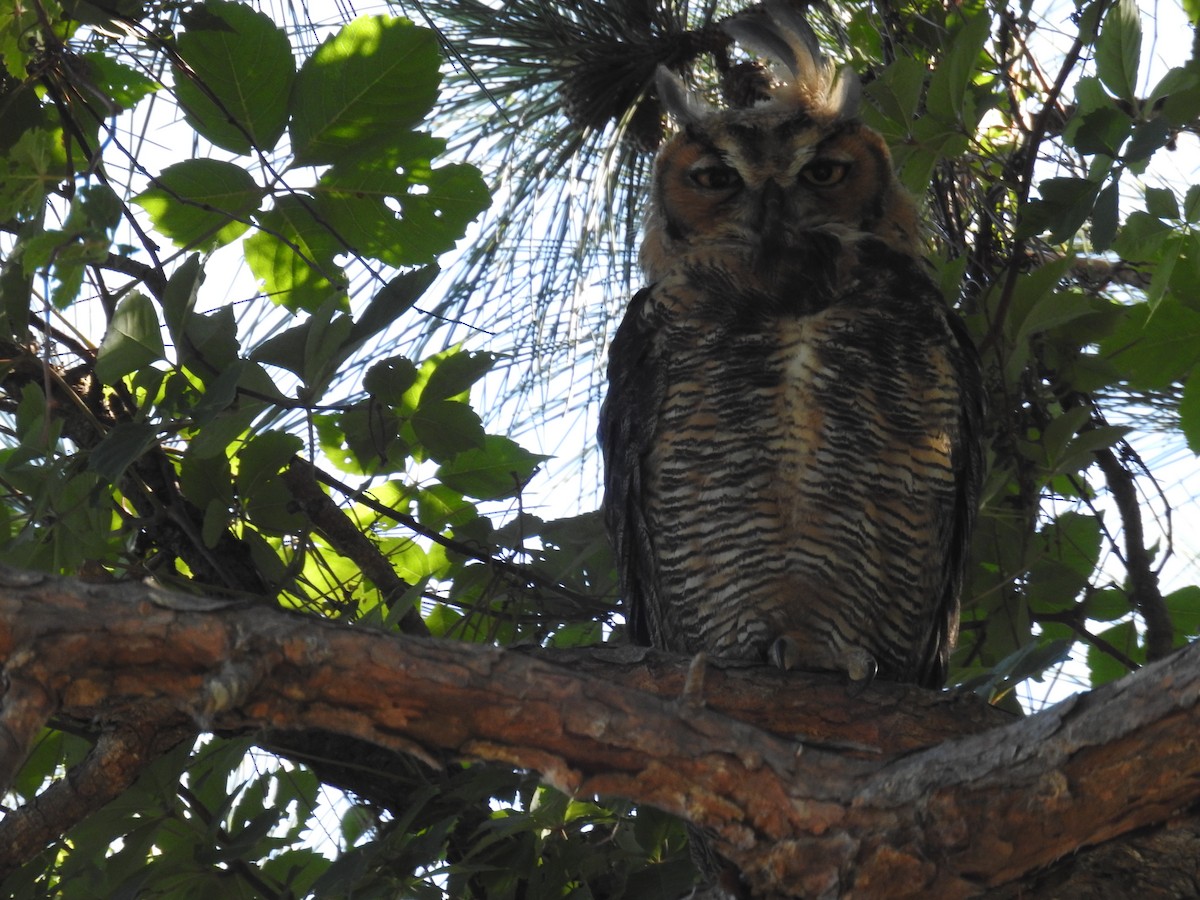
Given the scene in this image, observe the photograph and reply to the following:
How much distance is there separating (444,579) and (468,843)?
1.78 feet

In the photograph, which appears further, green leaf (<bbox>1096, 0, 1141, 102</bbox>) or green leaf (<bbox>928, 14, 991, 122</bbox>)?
green leaf (<bbox>928, 14, 991, 122</bbox>)

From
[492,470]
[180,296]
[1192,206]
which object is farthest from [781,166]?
[180,296]

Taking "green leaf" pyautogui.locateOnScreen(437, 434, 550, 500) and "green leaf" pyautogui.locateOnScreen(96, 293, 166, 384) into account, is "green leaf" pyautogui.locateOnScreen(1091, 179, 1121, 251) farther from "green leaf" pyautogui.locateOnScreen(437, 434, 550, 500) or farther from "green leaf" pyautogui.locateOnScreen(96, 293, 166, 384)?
"green leaf" pyautogui.locateOnScreen(96, 293, 166, 384)

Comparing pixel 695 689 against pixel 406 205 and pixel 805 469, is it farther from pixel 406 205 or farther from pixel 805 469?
pixel 406 205

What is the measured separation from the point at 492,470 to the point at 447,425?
312mm

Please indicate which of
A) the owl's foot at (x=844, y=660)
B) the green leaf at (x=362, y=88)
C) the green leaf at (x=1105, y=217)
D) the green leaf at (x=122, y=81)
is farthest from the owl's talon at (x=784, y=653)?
the green leaf at (x=122, y=81)

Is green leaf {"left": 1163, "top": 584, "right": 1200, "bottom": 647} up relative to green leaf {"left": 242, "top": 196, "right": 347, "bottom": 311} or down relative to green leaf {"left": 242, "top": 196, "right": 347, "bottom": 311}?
down

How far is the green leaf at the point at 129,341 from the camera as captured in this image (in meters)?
1.73

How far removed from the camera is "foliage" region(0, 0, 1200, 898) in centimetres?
178

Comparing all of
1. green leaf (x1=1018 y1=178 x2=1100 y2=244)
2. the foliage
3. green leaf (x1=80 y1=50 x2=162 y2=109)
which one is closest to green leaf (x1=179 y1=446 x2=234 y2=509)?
the foliage

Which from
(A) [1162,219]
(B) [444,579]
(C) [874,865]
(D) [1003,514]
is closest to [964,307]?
(D) [1003,514]

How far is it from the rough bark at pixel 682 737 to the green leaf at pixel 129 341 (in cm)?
47

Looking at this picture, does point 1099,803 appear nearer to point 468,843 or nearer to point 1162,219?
point 1162,219

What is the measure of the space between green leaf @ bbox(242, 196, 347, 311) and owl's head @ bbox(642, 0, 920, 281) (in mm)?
818
